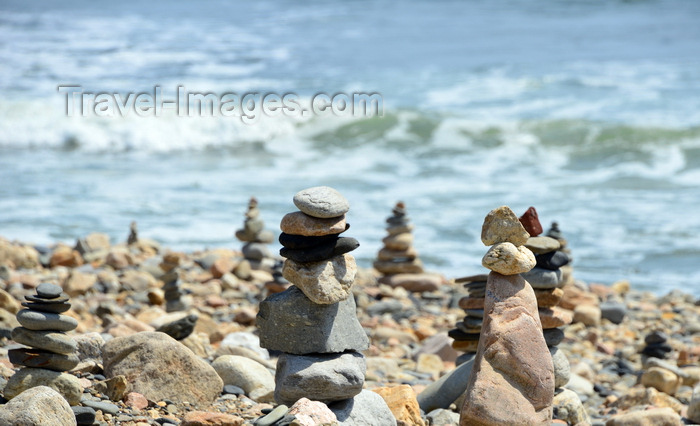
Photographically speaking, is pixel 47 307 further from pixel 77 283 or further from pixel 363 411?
pixel 77 283

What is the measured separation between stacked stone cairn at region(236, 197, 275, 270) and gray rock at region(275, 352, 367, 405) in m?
5.80

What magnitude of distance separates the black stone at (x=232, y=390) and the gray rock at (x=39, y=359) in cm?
101

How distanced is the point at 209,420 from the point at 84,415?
0.57m

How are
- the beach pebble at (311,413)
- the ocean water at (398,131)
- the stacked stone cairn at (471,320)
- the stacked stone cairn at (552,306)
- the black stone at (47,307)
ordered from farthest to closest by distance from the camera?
the ocean water at (398,131) → the stacked stone cairn at (471,320) → the stacked stone cairn at (552,306) → the black stone at (47,307) → the beach pebble at (311,413)

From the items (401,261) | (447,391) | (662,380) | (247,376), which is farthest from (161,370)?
(401,261)

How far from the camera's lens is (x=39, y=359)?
417cm

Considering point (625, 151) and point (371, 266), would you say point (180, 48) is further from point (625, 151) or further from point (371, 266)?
point (371, 266)

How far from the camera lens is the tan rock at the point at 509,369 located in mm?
3977

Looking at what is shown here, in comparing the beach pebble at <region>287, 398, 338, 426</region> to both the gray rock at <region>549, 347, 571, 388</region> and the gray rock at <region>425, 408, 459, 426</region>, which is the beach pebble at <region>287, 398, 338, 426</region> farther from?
the gray rock at <region>549, 347, 571, 388</region>

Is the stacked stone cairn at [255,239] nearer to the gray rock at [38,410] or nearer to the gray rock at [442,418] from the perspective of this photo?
the gray rock at [442,418]

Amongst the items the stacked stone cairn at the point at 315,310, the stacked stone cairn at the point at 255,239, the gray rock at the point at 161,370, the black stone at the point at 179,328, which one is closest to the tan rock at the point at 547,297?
the stacked stone cairn at the point at 315,310

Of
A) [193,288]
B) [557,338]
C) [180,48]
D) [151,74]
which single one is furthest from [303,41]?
[557,338]

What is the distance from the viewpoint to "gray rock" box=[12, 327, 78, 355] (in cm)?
414

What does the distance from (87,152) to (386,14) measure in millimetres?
20617
